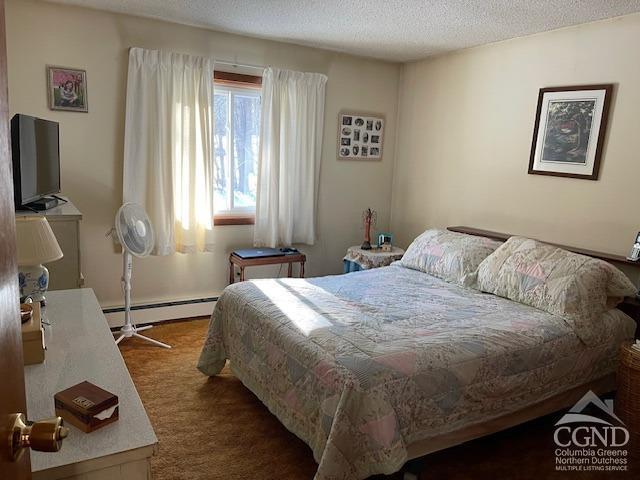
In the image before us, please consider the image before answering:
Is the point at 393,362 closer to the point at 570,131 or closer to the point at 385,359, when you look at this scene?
the point at 385,359

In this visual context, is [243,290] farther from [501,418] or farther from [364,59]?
[364,59]

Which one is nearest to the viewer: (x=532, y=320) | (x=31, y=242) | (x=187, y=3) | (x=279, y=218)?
(x=31, y=242)

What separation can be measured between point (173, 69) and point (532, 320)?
3.13m

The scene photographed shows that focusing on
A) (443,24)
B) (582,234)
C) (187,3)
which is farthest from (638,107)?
(187,3)

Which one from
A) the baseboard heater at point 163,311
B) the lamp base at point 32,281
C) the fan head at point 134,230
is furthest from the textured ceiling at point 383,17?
the baseboard heater at point 163,311

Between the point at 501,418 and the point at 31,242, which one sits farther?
the point at 501,418

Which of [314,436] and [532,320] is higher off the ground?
[532,320]

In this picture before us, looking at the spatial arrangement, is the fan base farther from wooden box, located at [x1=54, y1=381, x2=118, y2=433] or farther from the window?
wooden box, located at [x1=54, y1=381, x2=118, y2=433]

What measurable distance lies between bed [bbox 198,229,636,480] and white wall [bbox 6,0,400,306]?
1329 millimetres

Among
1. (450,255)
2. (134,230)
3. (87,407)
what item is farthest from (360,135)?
(87,407)

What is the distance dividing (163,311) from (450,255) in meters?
2.42

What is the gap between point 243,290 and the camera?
9.36 feet

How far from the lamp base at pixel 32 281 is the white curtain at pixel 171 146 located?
1.91 metres

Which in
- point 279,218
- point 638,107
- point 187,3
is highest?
point 187,3
